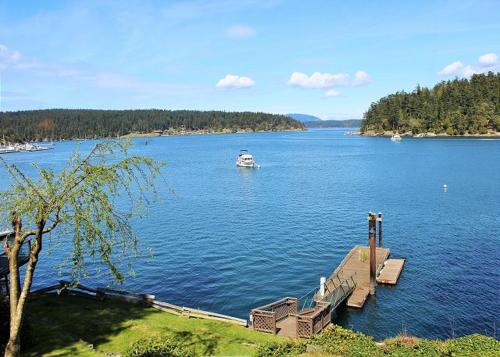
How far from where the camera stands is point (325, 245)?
152ft

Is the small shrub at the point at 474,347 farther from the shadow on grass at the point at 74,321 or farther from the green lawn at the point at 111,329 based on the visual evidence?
the shadow on grass at the point at 74,321

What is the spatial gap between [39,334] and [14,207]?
9.05m

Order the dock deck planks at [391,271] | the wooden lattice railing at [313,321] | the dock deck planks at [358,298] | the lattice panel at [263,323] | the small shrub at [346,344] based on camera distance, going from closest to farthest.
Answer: the small shrub at [346,344], the wooden lattice railing at [313,321], the lattice panel at [263,323], the dock deck planks at [358,298], the dock deck planks at [391,271]

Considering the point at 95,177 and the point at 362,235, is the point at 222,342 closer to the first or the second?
the point at 95,177

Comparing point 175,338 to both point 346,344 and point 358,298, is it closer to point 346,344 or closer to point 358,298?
point 346,344

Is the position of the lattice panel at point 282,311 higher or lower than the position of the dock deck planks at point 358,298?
higher

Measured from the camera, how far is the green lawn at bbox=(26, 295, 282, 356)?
20453mm

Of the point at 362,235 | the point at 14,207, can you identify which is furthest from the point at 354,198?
the point at 14,207

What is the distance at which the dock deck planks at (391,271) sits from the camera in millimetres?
36250

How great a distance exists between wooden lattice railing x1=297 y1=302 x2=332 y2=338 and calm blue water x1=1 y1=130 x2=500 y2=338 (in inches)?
160

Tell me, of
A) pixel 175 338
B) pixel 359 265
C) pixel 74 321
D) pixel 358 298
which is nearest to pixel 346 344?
pixel 175 338

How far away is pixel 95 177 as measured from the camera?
48.6 ft

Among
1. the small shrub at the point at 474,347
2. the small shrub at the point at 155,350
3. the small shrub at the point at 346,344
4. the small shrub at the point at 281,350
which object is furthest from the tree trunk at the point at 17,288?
the small shrub at the point at 474,347

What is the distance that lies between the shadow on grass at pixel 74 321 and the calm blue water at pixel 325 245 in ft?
11.0
